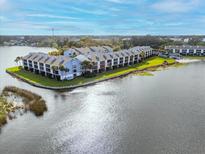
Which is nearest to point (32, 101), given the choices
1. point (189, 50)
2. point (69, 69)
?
point (69, 69)

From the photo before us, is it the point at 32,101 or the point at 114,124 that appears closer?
the point at 114,124

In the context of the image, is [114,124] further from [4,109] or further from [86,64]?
[86,64]

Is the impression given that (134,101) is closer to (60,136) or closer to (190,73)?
(60,136)

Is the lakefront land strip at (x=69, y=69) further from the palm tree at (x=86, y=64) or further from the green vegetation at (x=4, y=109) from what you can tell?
the green vegetation at (x=4, y=109)

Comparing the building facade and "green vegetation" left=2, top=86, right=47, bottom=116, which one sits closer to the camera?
"green vegetation" left=2, top=86, right=47, bottom=116

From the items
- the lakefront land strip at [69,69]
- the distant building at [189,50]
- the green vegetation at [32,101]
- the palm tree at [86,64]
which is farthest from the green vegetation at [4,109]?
the distant building at [189,50]

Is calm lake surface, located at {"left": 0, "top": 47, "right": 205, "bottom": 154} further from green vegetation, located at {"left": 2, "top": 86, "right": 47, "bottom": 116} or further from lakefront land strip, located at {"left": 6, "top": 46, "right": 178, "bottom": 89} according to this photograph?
lakefront land strip, located at {"left": 6, "top": 46, "right": 178, "bottom": 89}

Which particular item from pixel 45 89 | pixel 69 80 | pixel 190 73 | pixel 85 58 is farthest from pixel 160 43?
pixel 45 89

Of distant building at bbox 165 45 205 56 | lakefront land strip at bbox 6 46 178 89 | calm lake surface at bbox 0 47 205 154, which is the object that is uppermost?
distant building at bbox 165 45 205 56

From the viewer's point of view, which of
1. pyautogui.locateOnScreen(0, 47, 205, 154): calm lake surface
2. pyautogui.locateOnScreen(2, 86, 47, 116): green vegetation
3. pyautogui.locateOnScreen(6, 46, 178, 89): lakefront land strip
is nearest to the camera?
pyautogui.locateOnScreen(0, 47, 205, 154): calm lake surface

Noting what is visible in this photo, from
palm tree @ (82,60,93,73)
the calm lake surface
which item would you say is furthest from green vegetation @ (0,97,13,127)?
palm tree @ (82,60,93,73)
